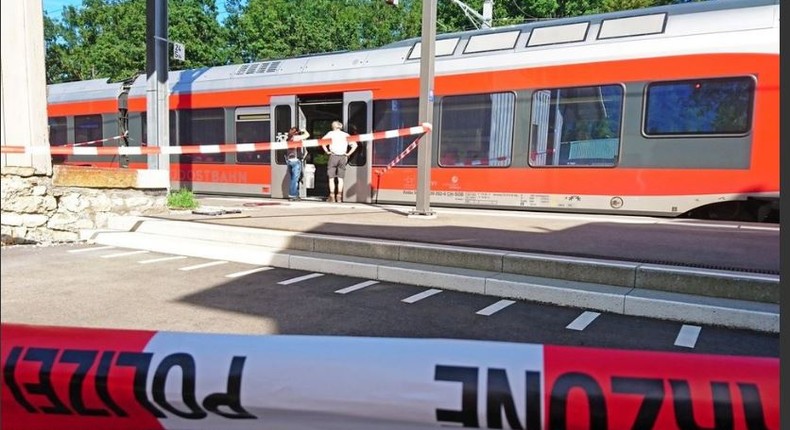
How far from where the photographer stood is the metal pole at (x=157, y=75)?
8.90m

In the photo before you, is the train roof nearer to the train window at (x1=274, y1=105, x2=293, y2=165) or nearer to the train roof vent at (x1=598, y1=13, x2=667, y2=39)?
the train roof vent at (x1=598, y1=13, x2=667, y2=39)

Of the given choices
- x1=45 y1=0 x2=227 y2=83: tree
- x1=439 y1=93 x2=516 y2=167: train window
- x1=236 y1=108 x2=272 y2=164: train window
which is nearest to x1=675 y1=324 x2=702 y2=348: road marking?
x1=439 y1=93 x2=516 y2=167: train window

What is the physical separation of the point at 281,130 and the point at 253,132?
821mm

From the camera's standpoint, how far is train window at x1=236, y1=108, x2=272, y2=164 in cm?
1155

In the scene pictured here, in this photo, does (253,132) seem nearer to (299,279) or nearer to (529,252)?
(299,279)

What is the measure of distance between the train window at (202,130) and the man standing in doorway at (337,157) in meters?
3.32

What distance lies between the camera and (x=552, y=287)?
439 centimetres

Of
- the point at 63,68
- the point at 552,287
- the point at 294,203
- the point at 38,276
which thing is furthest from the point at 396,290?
the point at 63,68

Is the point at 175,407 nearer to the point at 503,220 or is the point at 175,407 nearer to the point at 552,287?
the point at 552,287

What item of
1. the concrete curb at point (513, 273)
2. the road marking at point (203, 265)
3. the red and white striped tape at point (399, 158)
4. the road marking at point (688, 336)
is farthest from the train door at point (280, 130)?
the road marking at point (688, 336)

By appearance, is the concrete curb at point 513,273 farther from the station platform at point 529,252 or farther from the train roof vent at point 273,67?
the train roof vent at point 273,67

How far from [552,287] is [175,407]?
329cm

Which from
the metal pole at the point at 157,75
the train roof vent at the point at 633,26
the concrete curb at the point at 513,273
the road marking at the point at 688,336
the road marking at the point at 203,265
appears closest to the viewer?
the road marking at the point at 688,336

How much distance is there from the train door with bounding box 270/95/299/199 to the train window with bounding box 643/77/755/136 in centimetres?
694
